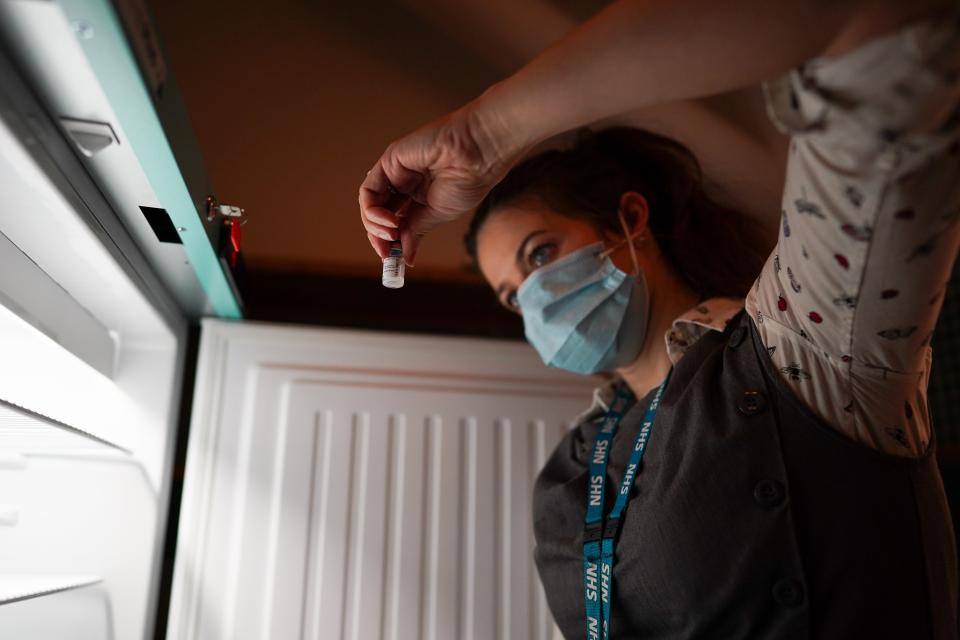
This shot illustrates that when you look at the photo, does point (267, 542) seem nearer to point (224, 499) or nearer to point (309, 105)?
point (224, 499)

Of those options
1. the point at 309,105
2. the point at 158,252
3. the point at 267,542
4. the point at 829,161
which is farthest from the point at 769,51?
the point at 267,542

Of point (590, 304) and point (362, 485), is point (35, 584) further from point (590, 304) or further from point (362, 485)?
point (590, 304)

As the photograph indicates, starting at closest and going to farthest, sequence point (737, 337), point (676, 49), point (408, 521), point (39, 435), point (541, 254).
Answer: point (676, 49) < point (737, 337) < point (39, 435) < point (541, 254) < point (408, 521)

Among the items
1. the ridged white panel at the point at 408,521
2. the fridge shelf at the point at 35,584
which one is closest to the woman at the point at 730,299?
the ridged white panel at the point at 408,521

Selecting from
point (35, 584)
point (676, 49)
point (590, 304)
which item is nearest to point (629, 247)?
point (590, 304)

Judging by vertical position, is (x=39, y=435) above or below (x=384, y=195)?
below

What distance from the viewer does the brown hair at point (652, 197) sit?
2.62 feet

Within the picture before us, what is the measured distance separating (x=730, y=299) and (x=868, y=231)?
1.06 ft

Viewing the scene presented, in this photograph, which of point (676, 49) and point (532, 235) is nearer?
point (676, 49)

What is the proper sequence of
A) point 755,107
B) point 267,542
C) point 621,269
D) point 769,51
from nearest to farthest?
point 769,51
point 755,107
point 621,269
point 267,542

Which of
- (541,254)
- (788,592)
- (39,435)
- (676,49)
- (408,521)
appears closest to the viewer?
(676,49)

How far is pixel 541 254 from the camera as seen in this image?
36.6 inches

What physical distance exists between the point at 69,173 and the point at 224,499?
637 mm

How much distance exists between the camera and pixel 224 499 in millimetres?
1133
